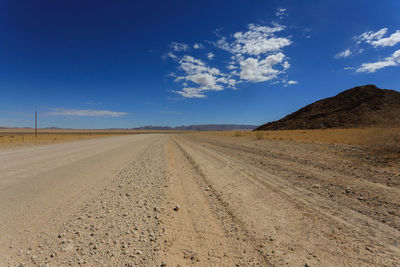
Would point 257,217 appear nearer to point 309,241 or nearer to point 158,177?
point 309,241

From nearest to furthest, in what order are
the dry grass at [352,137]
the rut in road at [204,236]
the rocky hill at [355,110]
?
the rut in road at [204,236]
the dry grass at [352,137]
the rocky hill at [355,110]

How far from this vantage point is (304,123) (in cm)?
7050

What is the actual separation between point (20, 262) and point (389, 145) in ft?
52.1

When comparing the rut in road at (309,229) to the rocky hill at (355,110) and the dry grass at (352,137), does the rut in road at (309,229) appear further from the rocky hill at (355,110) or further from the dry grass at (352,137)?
the rocky hill at (355,110)

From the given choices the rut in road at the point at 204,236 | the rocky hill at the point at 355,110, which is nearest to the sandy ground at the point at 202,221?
the rut in road at the point at 204,236

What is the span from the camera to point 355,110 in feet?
212

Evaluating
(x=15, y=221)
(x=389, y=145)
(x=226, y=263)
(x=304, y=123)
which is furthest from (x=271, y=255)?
(x=304, y=123)

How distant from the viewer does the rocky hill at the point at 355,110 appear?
55.5 meters

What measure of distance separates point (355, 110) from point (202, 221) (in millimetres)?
82406

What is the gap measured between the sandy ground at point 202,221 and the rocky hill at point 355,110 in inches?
2504

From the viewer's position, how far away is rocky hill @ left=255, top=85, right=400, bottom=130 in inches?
2184

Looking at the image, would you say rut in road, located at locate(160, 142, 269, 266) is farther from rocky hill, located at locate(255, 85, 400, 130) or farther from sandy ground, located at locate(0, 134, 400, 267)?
rocky hill, located at locate(255, 85, 400, 130)

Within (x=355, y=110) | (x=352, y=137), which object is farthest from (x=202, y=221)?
(x=355, y=110)

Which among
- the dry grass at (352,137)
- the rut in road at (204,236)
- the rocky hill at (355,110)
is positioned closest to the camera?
the rut in road at (204,236)
